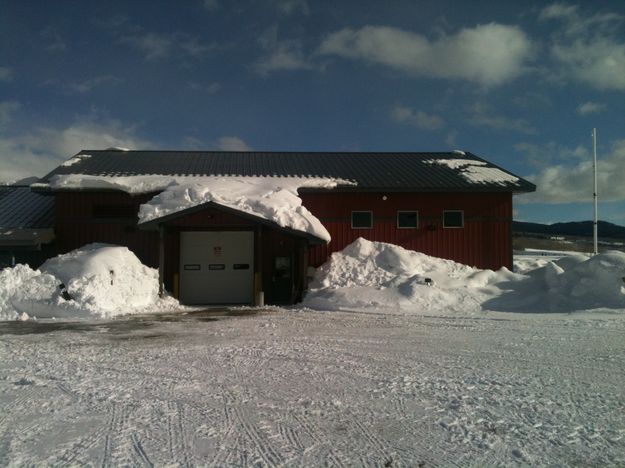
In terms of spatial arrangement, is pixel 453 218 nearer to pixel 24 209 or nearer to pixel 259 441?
pixel 259 441

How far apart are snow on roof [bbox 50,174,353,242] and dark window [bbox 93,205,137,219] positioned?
2.52 ft

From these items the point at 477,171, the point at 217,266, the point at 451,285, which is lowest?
the point at 451,285

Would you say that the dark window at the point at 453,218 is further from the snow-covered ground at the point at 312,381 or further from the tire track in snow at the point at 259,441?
the tire track in snow at the point at 259,441

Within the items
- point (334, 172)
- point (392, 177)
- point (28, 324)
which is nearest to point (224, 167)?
point (334, 172)

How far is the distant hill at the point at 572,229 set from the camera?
242 feet

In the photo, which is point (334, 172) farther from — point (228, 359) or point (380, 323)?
point (228, 359)

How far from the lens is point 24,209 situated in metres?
20.0

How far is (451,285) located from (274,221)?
6231mm

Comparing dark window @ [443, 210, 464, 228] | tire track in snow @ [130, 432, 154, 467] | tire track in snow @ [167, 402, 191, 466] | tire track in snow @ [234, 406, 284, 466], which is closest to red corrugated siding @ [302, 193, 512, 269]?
dark window @ [443, 210, 464, 228]

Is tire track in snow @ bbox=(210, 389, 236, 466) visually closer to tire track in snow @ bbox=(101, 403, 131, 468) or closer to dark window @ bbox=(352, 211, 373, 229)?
tire track in snow @ bbox=(101, 403, 131, 468)

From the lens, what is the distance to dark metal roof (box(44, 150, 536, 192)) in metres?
19.2

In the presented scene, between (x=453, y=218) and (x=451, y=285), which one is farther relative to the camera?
(x=453, y=218)

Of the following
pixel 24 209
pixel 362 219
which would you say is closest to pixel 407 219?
pixel 362 219


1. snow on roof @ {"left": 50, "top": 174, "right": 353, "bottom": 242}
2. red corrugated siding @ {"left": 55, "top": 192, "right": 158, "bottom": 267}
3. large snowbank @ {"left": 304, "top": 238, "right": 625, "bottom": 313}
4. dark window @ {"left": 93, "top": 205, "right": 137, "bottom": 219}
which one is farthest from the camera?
dark window @ {"left": 93, "top": 205, "right": 137, "bottom": 219}
